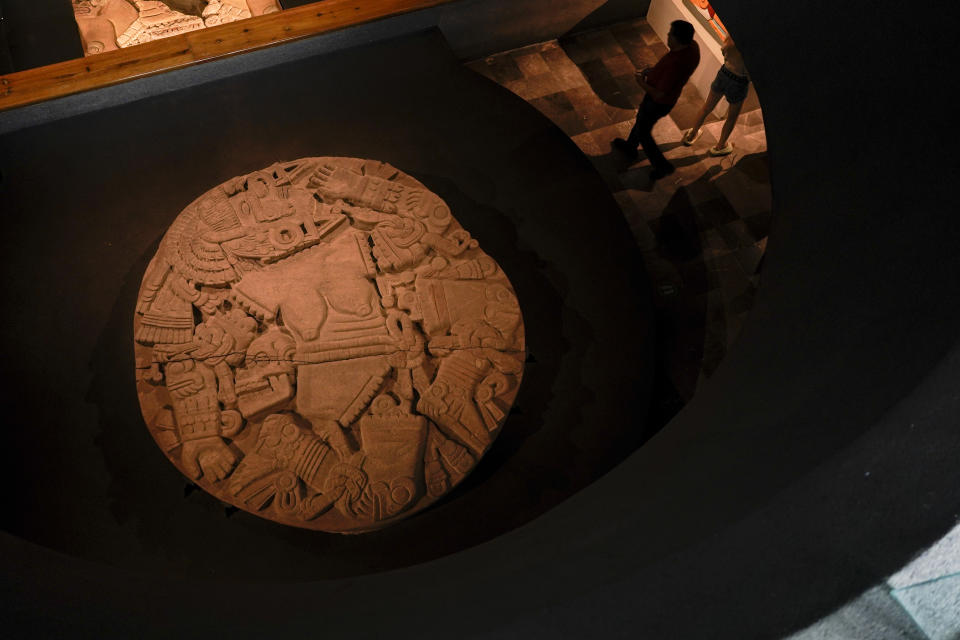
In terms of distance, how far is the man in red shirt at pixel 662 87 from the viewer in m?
6.22

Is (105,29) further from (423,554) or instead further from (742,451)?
(742,451)

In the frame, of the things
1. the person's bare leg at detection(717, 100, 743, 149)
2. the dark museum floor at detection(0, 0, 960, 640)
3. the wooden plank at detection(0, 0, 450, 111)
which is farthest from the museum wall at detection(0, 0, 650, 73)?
the person's bare leg at detection(717, 100, 743, 149)

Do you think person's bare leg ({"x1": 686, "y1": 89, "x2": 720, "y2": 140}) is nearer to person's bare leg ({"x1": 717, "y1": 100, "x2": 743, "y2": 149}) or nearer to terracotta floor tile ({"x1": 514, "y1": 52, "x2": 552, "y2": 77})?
person's bare leg ({"x1": 717, "y1": 100, "x2": 743, "y2": 149})

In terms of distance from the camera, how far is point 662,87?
6.48m

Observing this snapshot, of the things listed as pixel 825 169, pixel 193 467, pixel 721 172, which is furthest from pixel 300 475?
pixel 721 172

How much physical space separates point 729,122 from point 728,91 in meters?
0.36

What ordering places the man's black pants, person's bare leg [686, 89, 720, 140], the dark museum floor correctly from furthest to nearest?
person's bare leg [686, 89, 720, 140] → the man's black pants → the dark museum floor

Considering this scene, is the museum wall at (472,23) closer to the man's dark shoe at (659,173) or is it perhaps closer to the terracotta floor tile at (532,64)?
the terracotta floor tile at (532,64)

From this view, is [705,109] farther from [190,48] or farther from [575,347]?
[190,48]

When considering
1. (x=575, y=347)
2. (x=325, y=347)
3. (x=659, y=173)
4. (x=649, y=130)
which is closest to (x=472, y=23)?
(x=649, y=130)

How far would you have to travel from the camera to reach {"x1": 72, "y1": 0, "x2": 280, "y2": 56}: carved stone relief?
22.9ft

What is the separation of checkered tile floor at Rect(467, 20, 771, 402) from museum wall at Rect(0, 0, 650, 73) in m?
0.16

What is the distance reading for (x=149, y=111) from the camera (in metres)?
6.31

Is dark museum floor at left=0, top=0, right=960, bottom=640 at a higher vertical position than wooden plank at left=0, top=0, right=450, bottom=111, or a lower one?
lower
